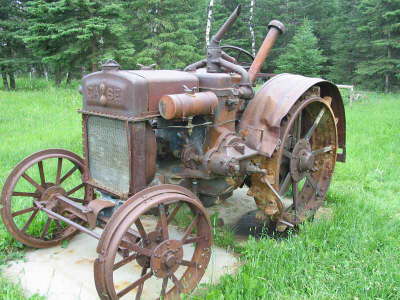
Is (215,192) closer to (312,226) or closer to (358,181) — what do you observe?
(312,226)

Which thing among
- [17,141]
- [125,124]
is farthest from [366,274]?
[17,141]

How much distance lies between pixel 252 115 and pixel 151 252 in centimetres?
151

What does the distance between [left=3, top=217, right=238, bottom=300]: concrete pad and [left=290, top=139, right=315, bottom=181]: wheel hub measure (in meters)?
0.98

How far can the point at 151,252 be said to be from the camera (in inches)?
94.8

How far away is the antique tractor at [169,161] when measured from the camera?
2477 millimetres

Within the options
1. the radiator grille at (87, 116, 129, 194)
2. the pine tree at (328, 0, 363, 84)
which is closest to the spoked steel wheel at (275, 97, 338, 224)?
the radiator grille at (87, 116, 129, 194)

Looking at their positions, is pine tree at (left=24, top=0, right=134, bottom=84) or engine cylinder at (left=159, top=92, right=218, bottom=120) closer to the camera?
engine cylinder at (left=159, top=92, right=218, bottom=120)

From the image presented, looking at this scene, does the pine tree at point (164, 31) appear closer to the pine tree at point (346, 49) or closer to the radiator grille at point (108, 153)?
the pine tree at point (346, 49)

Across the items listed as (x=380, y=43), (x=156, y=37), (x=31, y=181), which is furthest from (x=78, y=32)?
(x=380, y=43)

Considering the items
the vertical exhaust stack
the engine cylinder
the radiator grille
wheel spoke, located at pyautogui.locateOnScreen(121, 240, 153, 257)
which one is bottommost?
wheel spoke, located at pyautogui.locateOnScreen(121, 240, 153, 257)

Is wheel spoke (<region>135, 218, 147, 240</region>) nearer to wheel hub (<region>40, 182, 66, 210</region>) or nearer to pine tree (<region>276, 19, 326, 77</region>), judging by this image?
wheel hub (<region>40, 182, 66, 210</region>)

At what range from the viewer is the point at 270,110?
3.26 meters

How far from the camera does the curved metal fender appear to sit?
3.19 meters

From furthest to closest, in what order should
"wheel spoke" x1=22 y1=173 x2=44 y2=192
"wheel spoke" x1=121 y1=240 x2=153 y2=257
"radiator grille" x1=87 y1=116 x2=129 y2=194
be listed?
"wheel spoke" x1=22 y1=173 x2=44 y2=192 < "radiator grille" x1=87 y1=116 x2=129 y2=194 < "wheel spoke" x1=121 y1=240 x2=153 y2=257
